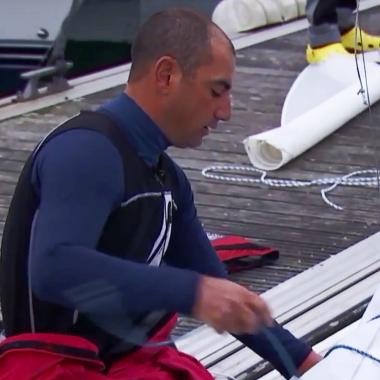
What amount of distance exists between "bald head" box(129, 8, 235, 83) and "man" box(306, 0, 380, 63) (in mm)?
4232

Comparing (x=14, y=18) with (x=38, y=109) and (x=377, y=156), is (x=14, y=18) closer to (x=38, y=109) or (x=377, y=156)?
(x=38, y=109)

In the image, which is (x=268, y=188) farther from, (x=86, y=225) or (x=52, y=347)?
(x=86, y=225)

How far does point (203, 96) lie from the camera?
7.62 feet

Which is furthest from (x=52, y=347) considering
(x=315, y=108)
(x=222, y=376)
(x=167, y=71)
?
(x=315, y=108)

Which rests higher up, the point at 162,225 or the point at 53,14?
the point at 162,225

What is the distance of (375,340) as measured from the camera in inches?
100

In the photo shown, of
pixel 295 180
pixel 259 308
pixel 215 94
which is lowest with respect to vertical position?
pixel 295 180

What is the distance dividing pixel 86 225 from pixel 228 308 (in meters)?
0.29

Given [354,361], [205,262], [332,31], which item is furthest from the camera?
[332,31]

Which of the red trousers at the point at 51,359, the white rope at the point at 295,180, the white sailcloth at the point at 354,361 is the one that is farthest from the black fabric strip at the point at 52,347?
the white rope at the point at 295,180

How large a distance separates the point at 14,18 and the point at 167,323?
6.55 meters

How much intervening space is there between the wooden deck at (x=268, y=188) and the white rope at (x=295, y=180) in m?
0.05

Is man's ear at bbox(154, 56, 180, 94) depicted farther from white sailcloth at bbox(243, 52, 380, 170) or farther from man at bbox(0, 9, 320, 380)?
white sailcloth at bbox(243, 52, 380, 170)

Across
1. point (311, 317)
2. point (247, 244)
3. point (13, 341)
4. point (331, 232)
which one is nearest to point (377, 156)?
point (331, 232)
